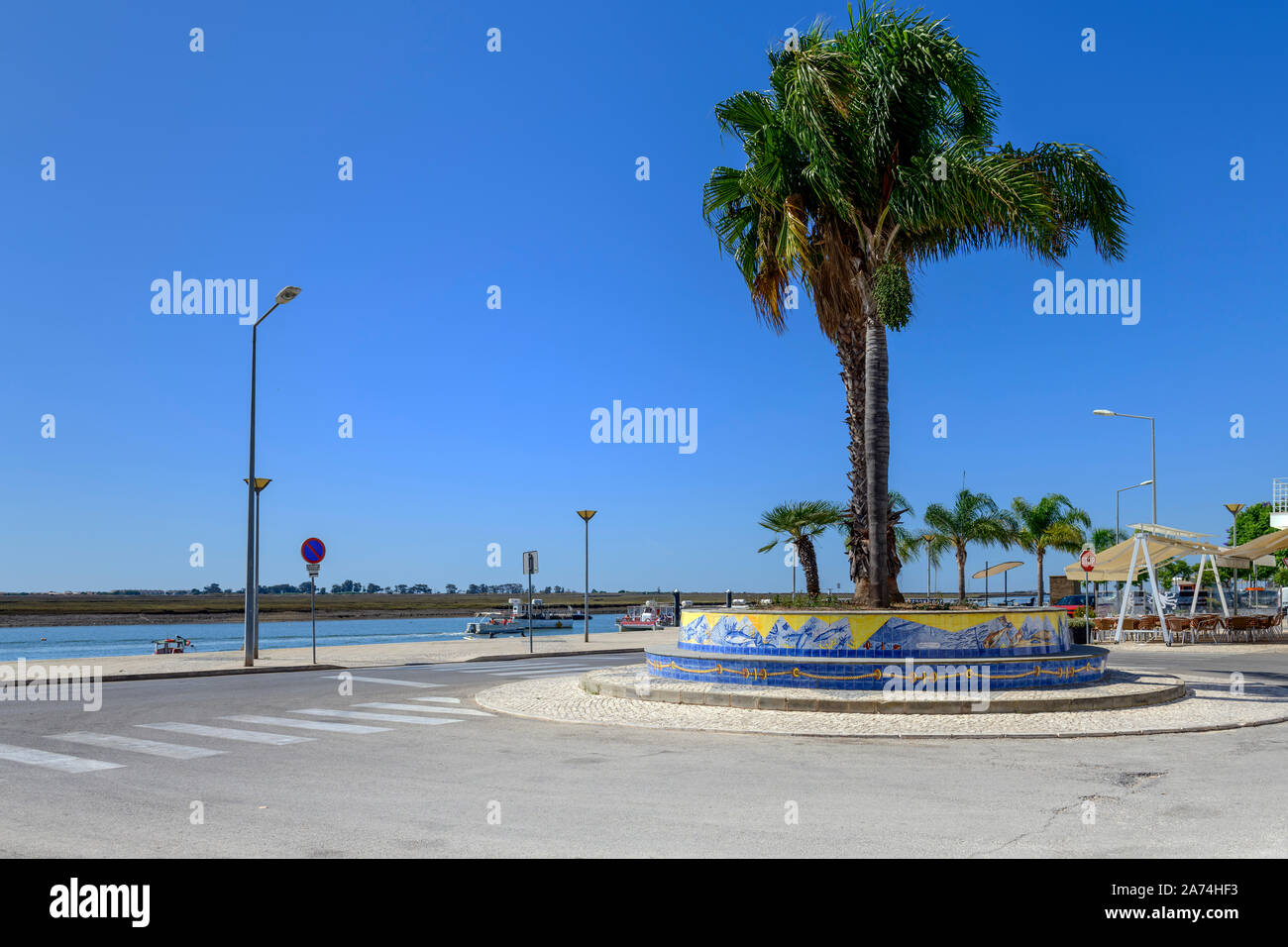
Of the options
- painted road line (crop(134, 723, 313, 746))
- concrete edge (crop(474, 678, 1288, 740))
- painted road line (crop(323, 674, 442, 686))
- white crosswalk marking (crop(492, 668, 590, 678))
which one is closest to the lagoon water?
white crosswalk marking (crop(492, 668, 590, 678))

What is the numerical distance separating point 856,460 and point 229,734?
10.8 meters

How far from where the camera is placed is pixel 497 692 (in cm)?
1575

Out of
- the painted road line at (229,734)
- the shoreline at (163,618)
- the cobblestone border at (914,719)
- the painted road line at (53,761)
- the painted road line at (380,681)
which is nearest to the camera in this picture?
the painted road line at (53,761)

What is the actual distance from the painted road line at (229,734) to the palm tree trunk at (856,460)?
30.7 feet

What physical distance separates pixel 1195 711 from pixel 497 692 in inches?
417

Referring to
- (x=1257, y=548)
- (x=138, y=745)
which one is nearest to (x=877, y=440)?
(x=138, y=745)

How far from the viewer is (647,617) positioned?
62094 mm

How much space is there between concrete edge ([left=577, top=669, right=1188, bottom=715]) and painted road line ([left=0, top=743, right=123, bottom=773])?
7710 mm

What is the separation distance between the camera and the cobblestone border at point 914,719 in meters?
11.2

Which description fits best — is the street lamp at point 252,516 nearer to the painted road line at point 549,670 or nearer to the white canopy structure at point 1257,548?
the painted road line at point 549,670

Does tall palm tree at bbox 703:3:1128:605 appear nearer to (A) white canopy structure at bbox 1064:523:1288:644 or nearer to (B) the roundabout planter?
(B) the roundabout planter

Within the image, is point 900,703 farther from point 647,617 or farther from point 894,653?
point 647,617

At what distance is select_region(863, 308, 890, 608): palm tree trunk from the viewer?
15148 mm

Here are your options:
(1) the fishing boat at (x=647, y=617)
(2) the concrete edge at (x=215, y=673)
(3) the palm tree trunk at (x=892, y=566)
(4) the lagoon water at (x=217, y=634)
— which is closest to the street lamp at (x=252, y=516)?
(2) the concrete edge at (x=215, y=673)
